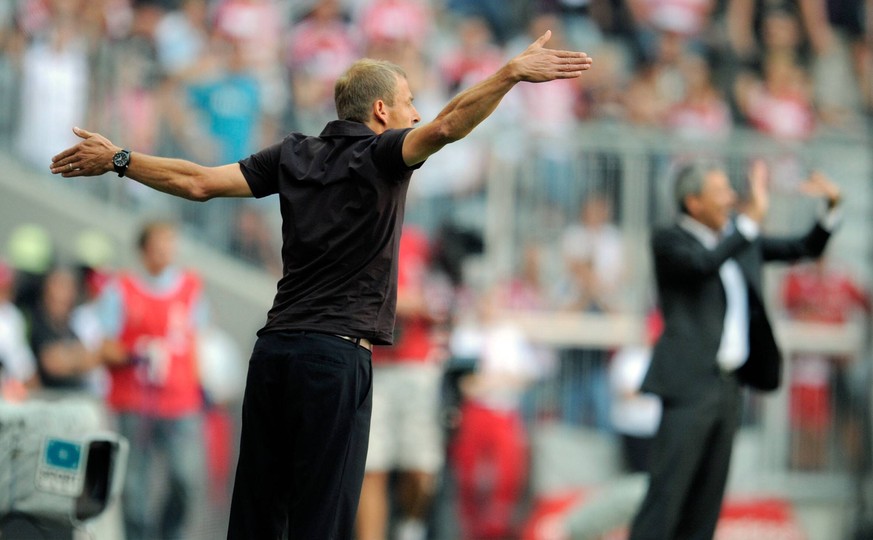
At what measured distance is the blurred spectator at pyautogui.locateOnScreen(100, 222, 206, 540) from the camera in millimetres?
10297

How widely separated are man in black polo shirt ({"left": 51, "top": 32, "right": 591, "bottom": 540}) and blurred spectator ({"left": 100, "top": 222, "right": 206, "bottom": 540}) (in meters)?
4.93

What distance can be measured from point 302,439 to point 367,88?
4.43 feet

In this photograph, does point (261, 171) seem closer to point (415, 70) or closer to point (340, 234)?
point (340, 234)

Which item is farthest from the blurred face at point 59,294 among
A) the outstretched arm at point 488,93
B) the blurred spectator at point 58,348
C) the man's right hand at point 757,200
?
the outstretched arm at point 488,93

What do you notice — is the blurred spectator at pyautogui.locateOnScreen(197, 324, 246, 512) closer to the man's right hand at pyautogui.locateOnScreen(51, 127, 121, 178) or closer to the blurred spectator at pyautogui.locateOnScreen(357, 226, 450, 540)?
the blurred spectator at pyautogui.locateOnScreen(357, 226, 450, 540)

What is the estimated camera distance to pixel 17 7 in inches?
509

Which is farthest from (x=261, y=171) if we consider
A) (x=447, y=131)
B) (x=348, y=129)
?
(x=447, y=131)

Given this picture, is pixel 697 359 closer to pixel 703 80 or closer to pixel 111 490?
pixel 111 490

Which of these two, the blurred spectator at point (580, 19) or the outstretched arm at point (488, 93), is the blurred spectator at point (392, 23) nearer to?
the blurred spectator at point (580, 19)

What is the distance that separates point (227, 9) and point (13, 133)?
2496 millimetres

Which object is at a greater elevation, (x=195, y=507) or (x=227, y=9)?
(x=227, y=9)

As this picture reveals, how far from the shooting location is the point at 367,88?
5.51m

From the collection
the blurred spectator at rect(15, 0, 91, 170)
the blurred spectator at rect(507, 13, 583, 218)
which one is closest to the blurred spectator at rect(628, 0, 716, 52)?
the blurred spectator at rect(507, 13, 583, 218)

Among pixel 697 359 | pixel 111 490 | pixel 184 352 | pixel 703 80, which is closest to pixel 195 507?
pixel 184 352
